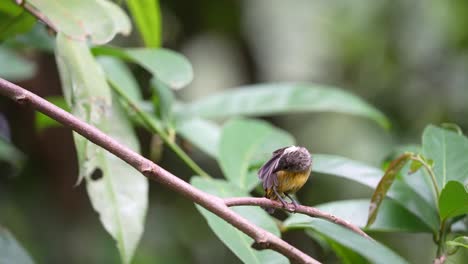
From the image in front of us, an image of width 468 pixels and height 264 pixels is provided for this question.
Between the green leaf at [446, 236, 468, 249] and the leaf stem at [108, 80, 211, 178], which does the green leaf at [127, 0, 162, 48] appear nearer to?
the leaf stem at [108, 80, 211, 178]

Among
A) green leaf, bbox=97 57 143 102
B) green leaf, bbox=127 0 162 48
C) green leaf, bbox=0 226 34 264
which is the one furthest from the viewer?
green leaf, bbox=97 57 143 102

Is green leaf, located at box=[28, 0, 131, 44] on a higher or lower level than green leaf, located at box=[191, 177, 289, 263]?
higher

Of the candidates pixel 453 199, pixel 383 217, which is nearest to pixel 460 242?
pixel 453 199

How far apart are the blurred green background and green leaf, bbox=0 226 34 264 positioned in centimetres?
119

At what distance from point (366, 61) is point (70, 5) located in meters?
2.21

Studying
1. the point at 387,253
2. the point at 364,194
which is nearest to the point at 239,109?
the point at 387,253

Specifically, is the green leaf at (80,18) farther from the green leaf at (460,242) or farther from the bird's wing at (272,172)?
the green leaf at (460,242)

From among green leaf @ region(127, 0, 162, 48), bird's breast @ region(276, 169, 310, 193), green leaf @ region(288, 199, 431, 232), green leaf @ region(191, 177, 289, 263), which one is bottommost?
green leaf @ region(288, 199, 431, 232)

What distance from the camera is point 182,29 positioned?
3123 millimetres

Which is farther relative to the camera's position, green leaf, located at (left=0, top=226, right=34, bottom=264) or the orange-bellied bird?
green leaf, located at (left=0, top=226, right=34, bottom=264)

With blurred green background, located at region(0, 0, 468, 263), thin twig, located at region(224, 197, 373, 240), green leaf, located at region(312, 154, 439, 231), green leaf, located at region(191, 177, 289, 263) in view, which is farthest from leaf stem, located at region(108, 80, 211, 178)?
blurred green background, located at region(0, 0, 468, 263)

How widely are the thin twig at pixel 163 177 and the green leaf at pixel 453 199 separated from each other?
0.26 metres

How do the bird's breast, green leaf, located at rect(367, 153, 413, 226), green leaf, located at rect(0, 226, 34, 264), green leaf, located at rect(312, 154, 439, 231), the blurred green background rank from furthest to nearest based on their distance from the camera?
the blurred green background, green leaf, located at rect(0, 226, 34, 264), green leaf, located at rect(312, 154, 439, 231), green leaf, located at rect(367, 153, 413, 226), the bird's breast

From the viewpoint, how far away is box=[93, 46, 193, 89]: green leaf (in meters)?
1.16
